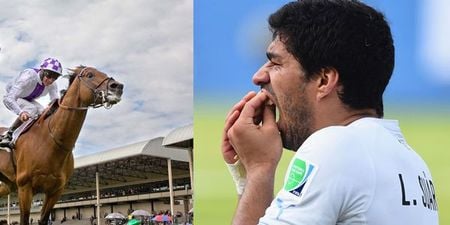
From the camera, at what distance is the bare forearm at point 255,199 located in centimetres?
52

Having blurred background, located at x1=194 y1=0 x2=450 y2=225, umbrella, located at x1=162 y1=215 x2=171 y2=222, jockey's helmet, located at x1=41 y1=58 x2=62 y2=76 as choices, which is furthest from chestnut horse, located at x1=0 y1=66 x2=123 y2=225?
blurred background, located at x1=194 y1=0 x2=450 y2=225

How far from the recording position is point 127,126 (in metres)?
2.85

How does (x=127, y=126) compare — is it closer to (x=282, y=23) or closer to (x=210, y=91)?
(x=210, y=91)

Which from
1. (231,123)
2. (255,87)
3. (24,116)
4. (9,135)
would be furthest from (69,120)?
(231,123)

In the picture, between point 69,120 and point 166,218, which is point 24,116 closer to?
point 69,120

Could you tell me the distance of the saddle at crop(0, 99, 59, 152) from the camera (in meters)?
2.84

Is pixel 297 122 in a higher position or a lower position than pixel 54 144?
lower

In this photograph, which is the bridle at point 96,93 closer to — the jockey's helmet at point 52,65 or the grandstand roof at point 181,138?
the jockey's helmet at point 52,65

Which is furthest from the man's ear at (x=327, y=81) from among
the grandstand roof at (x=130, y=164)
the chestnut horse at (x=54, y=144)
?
the chestnut horse at (x=54, y=144)

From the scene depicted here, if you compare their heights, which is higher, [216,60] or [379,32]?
[216,60]

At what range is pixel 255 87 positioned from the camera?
209cm

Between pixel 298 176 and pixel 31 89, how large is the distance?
2601 millimetres

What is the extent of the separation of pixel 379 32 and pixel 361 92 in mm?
59

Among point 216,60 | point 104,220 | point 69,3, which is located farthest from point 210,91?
point 104,220
